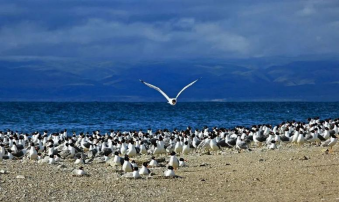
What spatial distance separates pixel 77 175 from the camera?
19.6 meters

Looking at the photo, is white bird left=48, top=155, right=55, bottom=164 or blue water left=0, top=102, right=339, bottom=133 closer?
white bird left=48, top=155, right=55, bottom=164

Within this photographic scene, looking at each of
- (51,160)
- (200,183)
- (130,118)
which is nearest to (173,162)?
(200,183)

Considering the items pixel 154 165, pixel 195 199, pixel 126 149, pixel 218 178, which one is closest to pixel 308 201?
pixel 195 199

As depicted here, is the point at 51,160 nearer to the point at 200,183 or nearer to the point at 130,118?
the point at 200,183

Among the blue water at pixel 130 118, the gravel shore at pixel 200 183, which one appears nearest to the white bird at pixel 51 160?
the gravel shore at pixel 200 183

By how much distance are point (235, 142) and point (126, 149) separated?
5496 millimetres

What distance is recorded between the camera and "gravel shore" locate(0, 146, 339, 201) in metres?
15.9

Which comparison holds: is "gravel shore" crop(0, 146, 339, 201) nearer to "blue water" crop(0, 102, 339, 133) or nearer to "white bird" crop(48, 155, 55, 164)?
"white bird" crop(48, 155, 55, 164)

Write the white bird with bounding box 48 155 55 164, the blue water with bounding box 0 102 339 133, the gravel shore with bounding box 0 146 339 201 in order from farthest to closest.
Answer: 1. the blue water with bounding box 0 102 339 133
2. the white bird with bounding box 48 155 55 164
3. the gravel shore with bounding box 0 146 339 201

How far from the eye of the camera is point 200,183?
17.8 m

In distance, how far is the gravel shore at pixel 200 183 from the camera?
15.9m

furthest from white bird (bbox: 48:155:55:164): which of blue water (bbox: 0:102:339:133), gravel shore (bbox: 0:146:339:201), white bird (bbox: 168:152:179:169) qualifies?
blue water (bbox: 0:102:339:133)

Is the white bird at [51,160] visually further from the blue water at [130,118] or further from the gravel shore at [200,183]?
the blue water at [130,118]

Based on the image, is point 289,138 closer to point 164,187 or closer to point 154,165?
point 154,165
